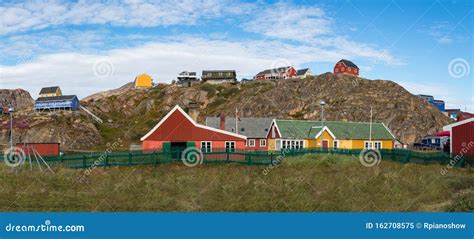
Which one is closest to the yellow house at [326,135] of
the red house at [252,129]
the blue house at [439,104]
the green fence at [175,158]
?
the red house at [252,129]

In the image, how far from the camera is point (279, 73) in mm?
148125

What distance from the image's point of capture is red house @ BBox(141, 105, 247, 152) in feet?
138

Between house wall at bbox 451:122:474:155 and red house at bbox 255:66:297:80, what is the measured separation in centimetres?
10648

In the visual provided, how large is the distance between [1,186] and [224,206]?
45.5ft

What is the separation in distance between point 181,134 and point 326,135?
872 inches

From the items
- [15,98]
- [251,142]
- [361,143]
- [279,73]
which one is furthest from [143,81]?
[361,143]

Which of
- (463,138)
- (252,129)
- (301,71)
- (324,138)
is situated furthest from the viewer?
(301,71)

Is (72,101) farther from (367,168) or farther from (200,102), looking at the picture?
(367,168)

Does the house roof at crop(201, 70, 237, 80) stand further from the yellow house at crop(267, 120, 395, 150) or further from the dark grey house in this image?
the yellow house at crop(267, 120, 395, 150)

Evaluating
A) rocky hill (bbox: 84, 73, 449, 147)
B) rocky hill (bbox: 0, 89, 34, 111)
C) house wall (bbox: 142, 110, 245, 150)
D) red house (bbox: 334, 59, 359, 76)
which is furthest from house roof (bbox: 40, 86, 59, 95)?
house wall (bbox: 142, 110, 245, 150)

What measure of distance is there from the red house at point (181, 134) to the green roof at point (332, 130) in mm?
15271

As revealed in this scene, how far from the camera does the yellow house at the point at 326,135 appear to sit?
2190 inches

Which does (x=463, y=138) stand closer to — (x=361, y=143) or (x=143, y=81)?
(x=361, y=143)

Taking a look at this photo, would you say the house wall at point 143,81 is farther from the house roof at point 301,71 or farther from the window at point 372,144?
the window at point 372,144
